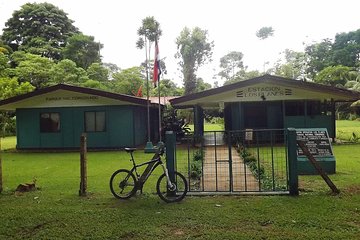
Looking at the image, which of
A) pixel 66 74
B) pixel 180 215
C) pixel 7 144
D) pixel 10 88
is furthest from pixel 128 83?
pixel 180 215

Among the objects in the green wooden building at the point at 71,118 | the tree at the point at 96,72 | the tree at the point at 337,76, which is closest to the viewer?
the green wooden building at the point at 71,118

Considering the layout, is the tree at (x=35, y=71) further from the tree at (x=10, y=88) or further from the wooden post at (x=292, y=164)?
the wooden post at (x=292, y=164)

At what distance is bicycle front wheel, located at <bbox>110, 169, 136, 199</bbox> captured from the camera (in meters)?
6.38

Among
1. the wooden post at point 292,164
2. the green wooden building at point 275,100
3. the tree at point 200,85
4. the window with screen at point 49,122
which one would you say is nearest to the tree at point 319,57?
the tree at point 200,85

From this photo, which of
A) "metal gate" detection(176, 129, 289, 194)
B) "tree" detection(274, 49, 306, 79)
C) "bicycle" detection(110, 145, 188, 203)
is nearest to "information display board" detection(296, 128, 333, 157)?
"metal gate" detection(176, 129, 289, 194)

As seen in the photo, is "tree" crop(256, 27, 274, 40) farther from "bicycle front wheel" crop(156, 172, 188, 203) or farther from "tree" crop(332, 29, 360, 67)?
"bicycle front wheel" crop(156, 172, 188, 203)

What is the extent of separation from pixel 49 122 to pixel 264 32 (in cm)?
4675

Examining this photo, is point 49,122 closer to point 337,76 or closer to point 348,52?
point 337,76

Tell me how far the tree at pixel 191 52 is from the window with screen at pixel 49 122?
2980 cm

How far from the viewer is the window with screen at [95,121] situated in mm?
16656

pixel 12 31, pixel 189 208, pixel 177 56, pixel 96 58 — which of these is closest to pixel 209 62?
pixel 177 56

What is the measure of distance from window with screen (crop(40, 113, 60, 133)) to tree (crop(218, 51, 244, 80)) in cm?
4876

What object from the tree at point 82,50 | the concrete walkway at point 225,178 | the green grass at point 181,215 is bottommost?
the green grass at point 181,215

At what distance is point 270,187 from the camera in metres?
7.04
